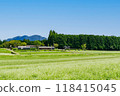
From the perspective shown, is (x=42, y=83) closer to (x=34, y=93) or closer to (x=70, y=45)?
(x=34, y=93)

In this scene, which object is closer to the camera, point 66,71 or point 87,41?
point 66,71

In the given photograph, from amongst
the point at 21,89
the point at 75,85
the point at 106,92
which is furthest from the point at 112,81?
the point at 21,89

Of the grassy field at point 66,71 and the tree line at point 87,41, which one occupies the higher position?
the tree line at point 87,41

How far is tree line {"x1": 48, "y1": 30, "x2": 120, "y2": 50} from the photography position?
17112 centimetres

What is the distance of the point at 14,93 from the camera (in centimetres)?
602

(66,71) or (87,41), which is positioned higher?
(87,41)

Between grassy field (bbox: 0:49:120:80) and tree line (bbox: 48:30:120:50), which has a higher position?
tree line (bbox: 48:30:120:50)

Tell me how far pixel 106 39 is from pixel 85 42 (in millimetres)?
22062

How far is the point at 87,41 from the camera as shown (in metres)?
178

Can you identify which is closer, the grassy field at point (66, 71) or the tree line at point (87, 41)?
the grassy field at point (66, 71)

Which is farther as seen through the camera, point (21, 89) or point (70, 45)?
point (70, 45)

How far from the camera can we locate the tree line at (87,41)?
171 meters

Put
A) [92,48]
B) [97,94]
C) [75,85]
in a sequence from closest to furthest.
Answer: [97,94], [75,85], [92,48]

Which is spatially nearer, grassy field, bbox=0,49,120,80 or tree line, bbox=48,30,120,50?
grassy field, bbox=0,49,120,80
